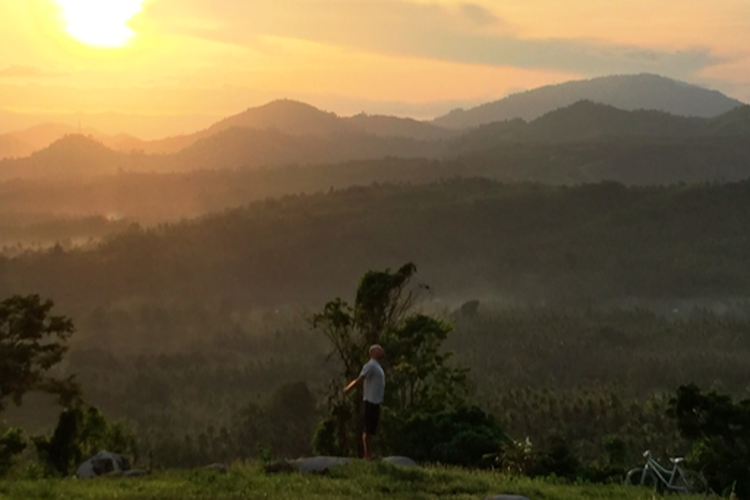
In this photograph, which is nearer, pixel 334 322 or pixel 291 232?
Result: pixel 334 322

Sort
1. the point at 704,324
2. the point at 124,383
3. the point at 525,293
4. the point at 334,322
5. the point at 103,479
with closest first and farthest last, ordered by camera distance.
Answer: the point at 103,479
the point at 334,322
the point at 124,383
the point at 704,324
the point at 525,293

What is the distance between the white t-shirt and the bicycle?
16.9 ft

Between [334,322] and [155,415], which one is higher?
[334,322]

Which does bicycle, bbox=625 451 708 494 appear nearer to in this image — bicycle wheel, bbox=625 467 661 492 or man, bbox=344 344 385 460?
bicycle wheel, bbox=625 467 661 492

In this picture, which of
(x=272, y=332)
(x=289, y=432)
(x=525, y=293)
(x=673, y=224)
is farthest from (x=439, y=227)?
(x=289, y=432)

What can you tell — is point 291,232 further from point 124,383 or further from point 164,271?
point 124,383

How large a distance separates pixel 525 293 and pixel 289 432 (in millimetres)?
106712

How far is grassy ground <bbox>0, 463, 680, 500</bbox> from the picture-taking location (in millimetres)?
13172

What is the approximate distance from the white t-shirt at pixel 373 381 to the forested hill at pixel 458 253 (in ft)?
455

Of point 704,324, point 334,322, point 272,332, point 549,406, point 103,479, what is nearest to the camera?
point 103,479

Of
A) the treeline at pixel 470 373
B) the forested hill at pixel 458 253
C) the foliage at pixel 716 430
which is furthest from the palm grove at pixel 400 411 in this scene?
the forested hill at pixel 458 253

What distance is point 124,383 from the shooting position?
99.0 m

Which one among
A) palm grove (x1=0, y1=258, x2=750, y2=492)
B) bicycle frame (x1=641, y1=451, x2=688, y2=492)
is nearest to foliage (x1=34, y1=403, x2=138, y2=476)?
palm grove (x1=0, y1=258, x2=750, y2=492)

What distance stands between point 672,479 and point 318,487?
277 inches
